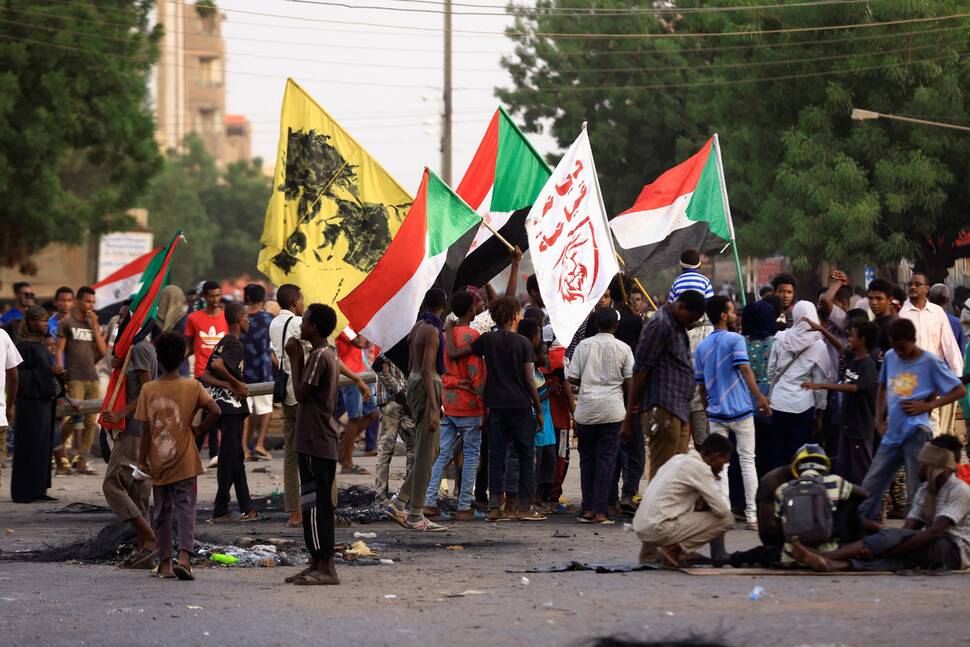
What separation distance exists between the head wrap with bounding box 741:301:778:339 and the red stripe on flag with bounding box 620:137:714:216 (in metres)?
2.01

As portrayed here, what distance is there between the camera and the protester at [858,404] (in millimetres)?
10000

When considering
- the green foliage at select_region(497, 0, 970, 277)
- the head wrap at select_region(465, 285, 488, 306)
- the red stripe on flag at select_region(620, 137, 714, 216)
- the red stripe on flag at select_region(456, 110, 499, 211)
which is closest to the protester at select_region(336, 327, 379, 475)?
the head wrap at select_region(465, 285, 488, 306)

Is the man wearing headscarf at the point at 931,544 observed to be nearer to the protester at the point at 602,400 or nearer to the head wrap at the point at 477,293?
Answer: the protester at the point at 602,400

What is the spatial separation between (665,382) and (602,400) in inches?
37.4

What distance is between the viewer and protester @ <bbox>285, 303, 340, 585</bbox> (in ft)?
25.1

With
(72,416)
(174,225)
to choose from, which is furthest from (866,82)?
(174,225)

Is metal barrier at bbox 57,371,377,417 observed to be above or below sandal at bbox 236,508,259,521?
above

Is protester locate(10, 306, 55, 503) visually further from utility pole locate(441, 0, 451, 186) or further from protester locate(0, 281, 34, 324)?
utility pole locate(441, 0, 451, 186)

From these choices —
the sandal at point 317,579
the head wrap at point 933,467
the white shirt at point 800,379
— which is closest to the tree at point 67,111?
the white shirt at point 800,379

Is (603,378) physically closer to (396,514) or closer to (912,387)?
(396,514)

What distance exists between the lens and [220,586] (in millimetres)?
7727

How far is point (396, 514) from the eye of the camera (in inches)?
396

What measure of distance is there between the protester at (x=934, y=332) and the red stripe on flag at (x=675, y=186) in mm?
2329

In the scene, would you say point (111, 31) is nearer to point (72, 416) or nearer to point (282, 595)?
point (72, 416)
